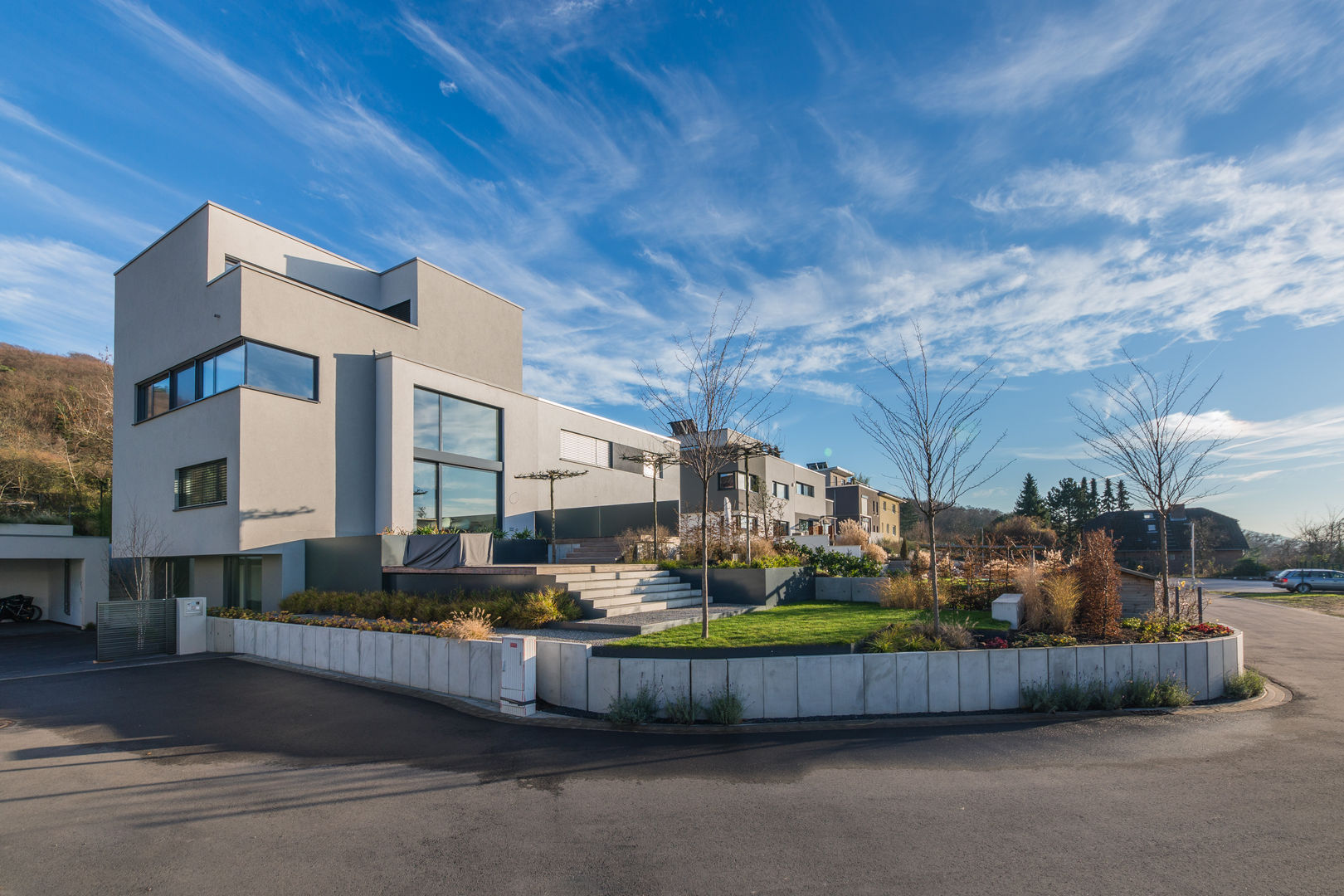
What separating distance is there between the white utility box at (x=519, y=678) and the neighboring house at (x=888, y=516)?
172 ft

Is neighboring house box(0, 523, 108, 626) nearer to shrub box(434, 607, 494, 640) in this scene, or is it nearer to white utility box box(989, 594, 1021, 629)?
shrub box(434, 607, 494, 640)

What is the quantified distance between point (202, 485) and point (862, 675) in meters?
17.5

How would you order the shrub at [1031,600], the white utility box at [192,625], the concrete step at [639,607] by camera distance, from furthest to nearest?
the white utility box at [192,625]
the concrete step at [639,607]
the shrub at [1031,600]

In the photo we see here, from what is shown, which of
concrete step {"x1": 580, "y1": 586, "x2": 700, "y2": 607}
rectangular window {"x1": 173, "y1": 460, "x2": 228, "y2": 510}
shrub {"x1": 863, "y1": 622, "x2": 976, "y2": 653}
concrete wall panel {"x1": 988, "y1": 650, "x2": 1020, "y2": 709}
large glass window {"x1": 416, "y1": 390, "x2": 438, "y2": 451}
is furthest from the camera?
large glass window {"x1": 416, "y1": 390, "x2": 438, "y2": 451}

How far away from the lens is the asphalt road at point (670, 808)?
13.0ft

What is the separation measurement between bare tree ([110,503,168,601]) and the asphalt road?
1174cm

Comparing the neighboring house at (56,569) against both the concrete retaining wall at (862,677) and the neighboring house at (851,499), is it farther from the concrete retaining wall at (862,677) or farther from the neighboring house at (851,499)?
the neighboring house at (851,499)

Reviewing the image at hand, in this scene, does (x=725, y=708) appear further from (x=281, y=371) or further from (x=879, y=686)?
(x=281, y=371)

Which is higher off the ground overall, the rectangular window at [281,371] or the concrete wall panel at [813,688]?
the rectangular window at [281,371]

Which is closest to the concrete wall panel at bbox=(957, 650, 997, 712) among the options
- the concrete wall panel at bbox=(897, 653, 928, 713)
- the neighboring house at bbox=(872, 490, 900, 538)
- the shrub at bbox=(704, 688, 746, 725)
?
the concrete wall panel at bbox=(897, 653, 928, 713)

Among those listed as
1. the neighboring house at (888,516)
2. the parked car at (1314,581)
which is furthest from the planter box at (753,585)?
the neighboring house at (888,516)

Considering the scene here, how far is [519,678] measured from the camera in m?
7.75

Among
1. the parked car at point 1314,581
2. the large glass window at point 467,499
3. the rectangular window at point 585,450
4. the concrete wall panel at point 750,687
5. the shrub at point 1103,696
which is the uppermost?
the rectangular window at point 585,450

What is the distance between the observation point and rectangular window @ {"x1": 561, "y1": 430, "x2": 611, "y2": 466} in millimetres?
25188
